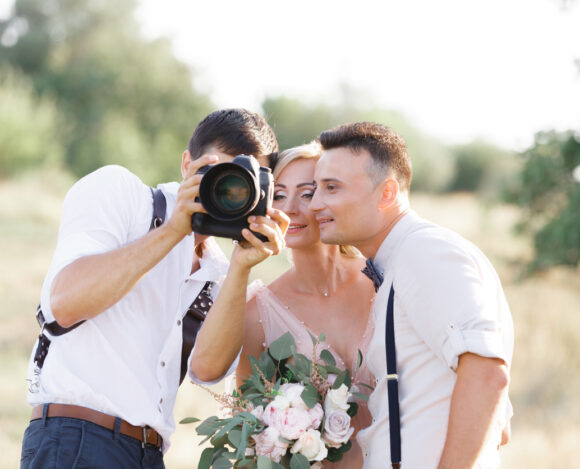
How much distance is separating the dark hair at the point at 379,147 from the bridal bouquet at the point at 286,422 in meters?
0.98

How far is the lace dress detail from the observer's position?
10.4ft

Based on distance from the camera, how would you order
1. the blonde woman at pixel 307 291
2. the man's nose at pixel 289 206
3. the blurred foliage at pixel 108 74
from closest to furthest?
the blonde woman at pixel 307 291, the man's nose at pixel 289 206, the blurred foliage at pixel 108 74

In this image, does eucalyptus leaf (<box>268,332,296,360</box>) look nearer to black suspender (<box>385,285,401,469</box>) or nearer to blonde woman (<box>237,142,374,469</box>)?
blonde woman (<box>237,142,374,469</box>)

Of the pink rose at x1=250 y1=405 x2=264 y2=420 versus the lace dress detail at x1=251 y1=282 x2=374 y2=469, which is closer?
the pink rose at x1=250 y1=405 x2=264 y2=420

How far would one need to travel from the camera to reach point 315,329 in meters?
3.62

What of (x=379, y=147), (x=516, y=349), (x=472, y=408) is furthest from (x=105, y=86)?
(x=472, y=408)

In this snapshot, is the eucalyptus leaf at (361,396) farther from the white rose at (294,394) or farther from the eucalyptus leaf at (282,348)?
the eucalyptus leaf at (282,348)

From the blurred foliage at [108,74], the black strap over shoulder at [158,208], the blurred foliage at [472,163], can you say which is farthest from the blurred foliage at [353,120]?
the black strap over shoulder at [158,208]

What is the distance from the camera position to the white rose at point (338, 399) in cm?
285

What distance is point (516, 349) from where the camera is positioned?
479 inches

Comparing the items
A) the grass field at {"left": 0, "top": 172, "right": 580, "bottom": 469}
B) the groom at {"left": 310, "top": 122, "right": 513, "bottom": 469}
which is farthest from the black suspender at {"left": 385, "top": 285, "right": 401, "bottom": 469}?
the grass field at {"left": 0, "top": 172, "right": 580, "bottom": 469}

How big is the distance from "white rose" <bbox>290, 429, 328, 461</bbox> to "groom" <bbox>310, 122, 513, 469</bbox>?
0.59 feet

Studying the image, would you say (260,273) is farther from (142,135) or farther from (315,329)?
(142,135)

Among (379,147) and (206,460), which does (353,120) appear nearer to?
(379,147)
